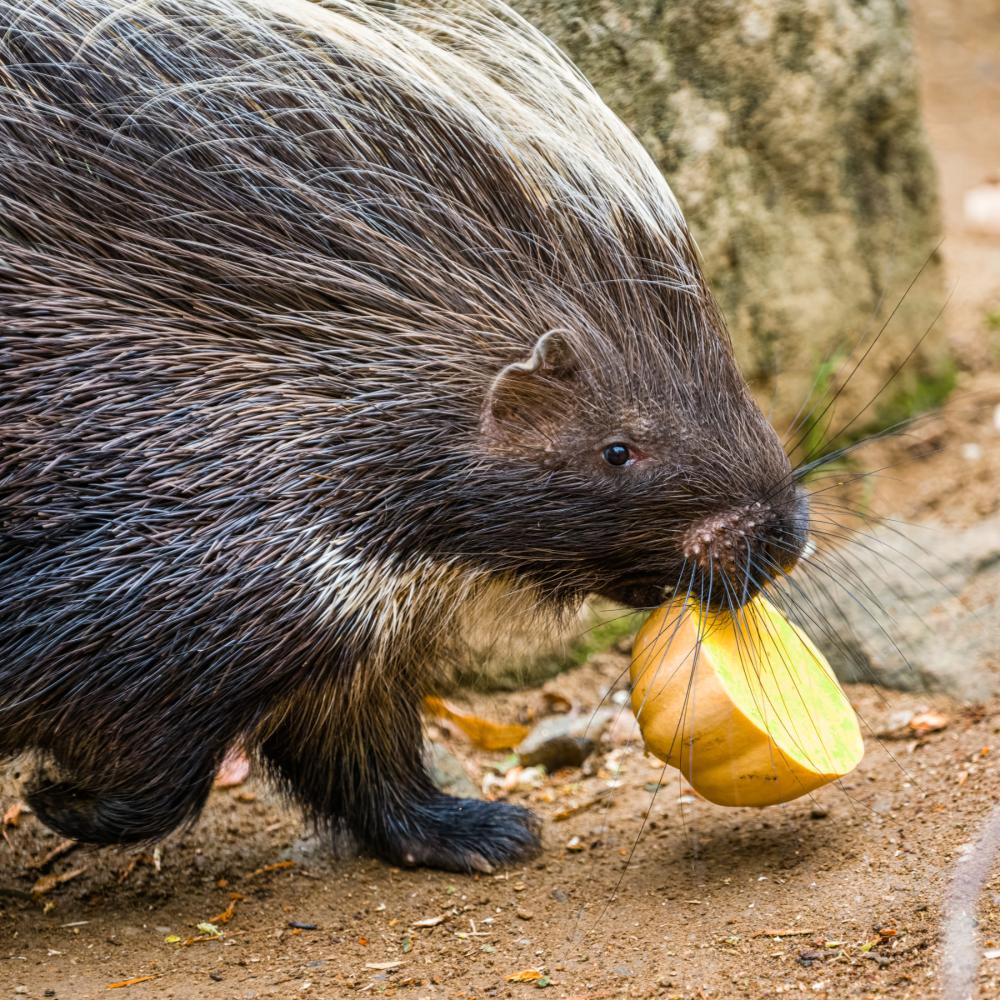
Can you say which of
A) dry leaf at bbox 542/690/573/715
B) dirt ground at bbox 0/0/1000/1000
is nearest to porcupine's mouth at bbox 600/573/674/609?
dirt ground at bbox 0/0/1000/1000

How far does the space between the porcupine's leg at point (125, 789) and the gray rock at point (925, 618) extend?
1.67m

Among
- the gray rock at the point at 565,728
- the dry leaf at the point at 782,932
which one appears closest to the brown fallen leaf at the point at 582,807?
the gray rock at the point at 565,728

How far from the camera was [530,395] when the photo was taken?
268 cm

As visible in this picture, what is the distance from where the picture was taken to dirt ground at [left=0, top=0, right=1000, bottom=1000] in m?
2.45

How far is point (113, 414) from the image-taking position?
2.54m

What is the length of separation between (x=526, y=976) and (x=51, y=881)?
1.35m

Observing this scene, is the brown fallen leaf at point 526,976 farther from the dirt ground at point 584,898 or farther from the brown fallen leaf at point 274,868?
the brown fallen leaf at point 274,868

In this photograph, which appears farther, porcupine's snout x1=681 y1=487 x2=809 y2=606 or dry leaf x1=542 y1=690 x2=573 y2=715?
dry leaf x1=542 y1=690 x2=573 y2=715

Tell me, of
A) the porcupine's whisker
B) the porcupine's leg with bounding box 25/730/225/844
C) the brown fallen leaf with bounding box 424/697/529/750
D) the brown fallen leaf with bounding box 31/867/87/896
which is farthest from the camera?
the brown fallen leaf with bounding box 424/697/529/750

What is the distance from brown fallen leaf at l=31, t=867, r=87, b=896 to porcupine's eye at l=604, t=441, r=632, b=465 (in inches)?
66.6

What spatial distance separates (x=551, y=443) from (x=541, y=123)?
2.27ft

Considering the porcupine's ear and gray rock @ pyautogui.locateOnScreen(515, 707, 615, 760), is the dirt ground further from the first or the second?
the porcupine's ear

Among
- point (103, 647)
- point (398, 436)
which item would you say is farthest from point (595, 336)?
point (103, 647)

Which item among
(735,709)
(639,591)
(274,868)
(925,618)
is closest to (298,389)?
(639,591)
